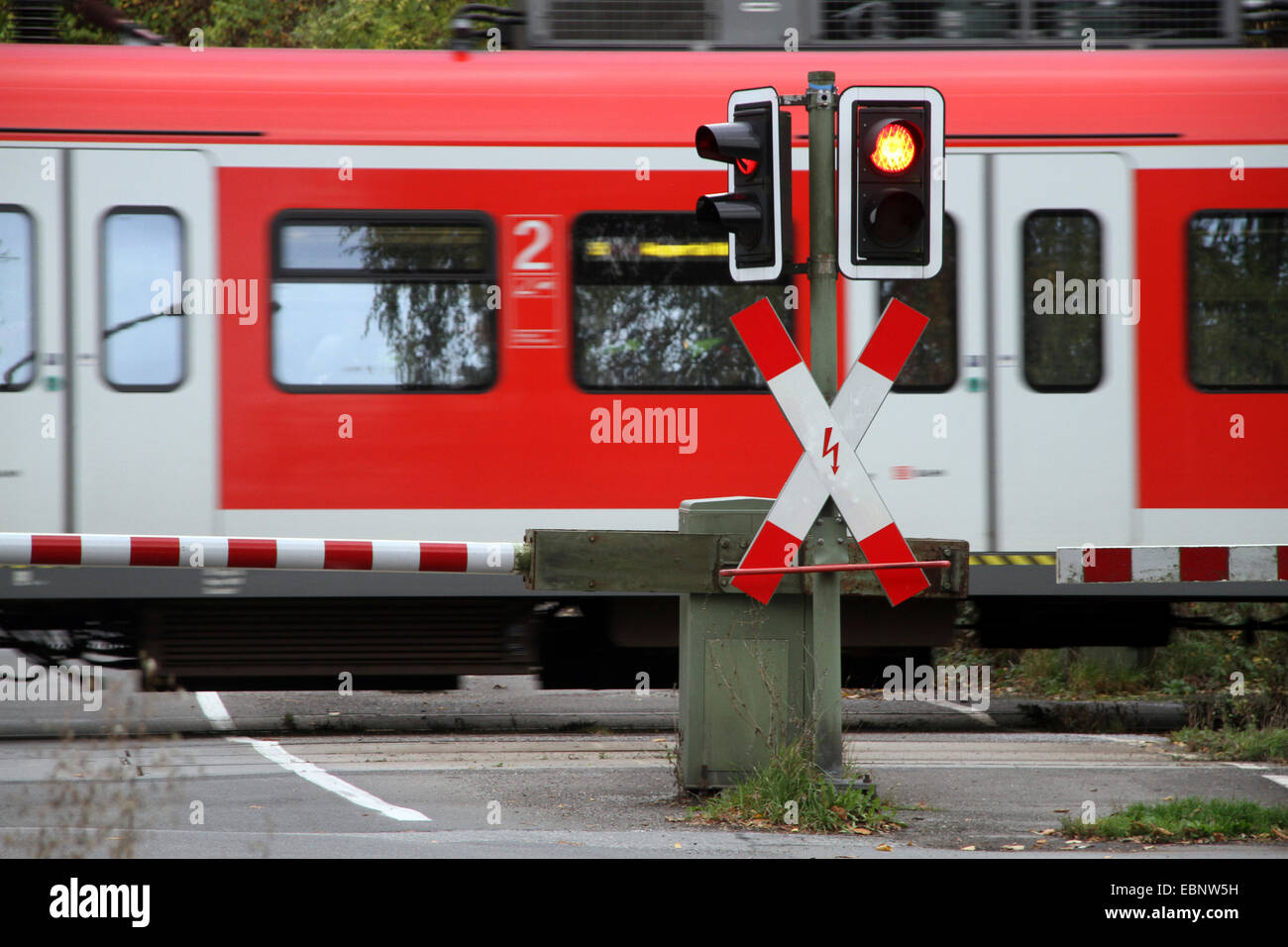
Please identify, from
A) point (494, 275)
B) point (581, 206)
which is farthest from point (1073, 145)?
point (494, 275)

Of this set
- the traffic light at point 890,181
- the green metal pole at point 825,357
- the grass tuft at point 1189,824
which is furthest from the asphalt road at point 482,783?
the traffic light at point 890,181

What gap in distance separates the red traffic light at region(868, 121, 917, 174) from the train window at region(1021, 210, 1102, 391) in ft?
9.13

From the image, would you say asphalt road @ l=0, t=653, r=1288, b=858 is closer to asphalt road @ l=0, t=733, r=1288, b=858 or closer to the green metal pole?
asphalt road @ l=0, t=733, r=1288, b=858

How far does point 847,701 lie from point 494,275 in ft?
14.1

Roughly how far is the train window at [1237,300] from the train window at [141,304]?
5.48 metres

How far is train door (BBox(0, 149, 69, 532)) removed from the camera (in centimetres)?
813

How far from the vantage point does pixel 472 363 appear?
842 cm

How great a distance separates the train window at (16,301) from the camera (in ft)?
26.8

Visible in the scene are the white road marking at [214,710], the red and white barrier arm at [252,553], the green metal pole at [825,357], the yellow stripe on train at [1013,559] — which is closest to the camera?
the green metal pole at [825,357]

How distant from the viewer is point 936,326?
28.1 feet

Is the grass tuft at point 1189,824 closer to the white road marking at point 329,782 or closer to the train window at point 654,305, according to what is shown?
the white road marking at point 329,782

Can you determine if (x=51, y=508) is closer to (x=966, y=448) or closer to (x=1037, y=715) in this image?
(x=966, y=448)

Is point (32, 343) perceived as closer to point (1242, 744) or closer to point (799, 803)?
point (799, 803)
